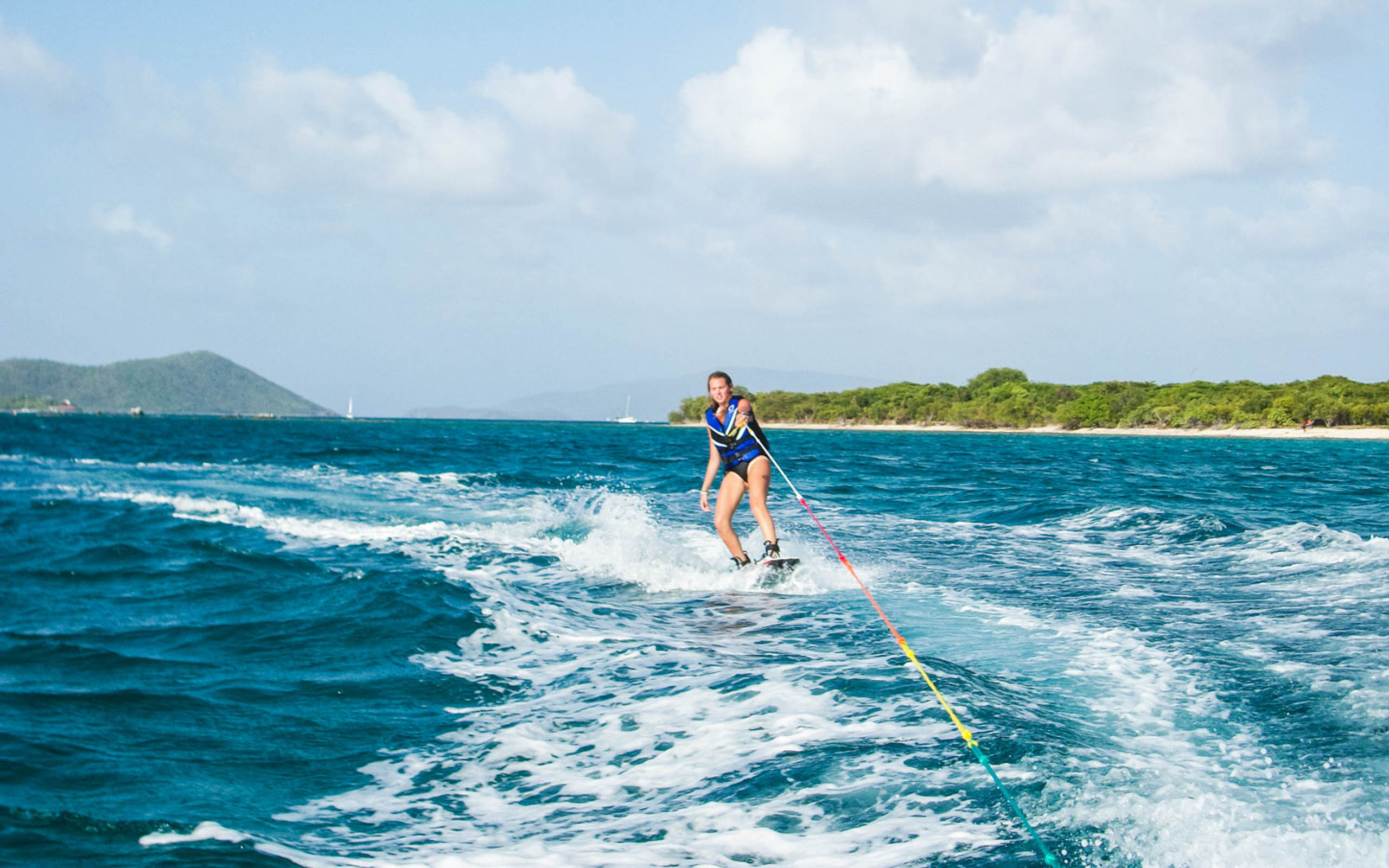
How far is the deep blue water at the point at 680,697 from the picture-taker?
11.2 feet

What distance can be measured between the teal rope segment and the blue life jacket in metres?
5.50

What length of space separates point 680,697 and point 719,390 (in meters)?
4.37

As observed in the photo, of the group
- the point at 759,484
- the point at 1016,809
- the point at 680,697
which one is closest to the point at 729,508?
the point at 759,484

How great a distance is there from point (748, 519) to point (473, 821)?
10899mm

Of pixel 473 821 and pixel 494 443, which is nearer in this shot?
pixel 473 821

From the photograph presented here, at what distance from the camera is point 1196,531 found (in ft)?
38.5

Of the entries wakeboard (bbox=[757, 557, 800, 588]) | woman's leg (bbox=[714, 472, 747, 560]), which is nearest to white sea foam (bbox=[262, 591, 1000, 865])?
wakeboard (bbox=[757, 557, 800, 588])

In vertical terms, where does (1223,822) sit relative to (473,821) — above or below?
above

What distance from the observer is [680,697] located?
5.20m

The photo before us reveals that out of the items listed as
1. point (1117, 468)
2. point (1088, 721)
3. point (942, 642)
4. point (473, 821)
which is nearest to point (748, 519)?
point (942, 642)

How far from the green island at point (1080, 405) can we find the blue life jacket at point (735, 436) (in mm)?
106902

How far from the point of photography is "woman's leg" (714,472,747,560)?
9289mm

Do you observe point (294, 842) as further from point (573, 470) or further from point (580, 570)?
point (573, 470)

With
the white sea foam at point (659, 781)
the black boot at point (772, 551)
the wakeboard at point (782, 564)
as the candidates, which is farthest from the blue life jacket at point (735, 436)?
the white sea foam at point (659, 781)
